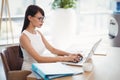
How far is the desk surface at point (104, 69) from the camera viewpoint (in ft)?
4.97

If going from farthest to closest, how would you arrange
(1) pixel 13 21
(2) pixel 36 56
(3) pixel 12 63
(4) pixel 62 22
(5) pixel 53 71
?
(1) pixel 13 21 < (4) pixel 62 22 < (3) pixel 12 63 < (2) pixel 36 56 < (5) pixel 53 71

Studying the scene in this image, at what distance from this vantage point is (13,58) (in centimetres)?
210

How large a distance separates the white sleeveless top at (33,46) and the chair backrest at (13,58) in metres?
0.09

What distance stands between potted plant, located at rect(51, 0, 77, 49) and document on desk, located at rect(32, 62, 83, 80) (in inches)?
97.1

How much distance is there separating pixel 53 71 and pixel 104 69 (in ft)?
1.63

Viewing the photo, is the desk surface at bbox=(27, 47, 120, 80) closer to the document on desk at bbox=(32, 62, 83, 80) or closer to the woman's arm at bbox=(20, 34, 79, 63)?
the document on desk at bbox=(32, 62, 83, 80)

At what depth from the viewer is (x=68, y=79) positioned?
1.44 metres

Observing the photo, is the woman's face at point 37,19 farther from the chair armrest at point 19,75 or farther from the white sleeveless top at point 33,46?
the chair armrest at point 19,75

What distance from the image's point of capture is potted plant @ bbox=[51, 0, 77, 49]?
4.07 metres

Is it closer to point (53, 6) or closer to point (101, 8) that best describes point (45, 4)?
point (53, 6)

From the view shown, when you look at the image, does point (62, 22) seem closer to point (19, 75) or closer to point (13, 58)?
point (13, 58)

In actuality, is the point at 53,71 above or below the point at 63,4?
below

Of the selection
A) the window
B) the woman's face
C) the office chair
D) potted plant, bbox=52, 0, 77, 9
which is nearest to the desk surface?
the office chair

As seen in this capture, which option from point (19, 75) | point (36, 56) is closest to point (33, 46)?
point (36, 56)
